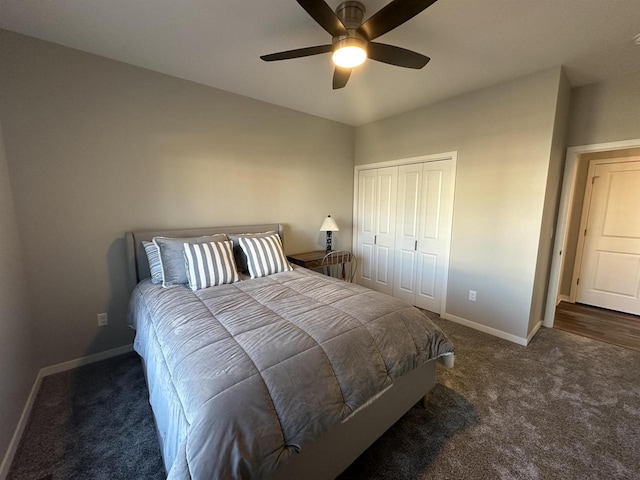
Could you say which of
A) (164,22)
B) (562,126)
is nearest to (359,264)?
(562,126)

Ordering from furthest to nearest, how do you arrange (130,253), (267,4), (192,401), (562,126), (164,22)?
1. (562,126)
2. (130,253)
3. (164,22)
4. (267,4)
5. (192,401)

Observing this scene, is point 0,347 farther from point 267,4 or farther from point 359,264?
point 359,264

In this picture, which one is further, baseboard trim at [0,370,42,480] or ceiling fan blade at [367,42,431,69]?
ceiling fan blade at [367,42,431,69]

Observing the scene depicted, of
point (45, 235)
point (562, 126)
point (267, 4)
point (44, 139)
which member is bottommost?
point (45, 235)

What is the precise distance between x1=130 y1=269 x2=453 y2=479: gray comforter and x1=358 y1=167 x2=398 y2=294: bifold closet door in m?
2.03

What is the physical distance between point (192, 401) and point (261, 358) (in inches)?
11.5

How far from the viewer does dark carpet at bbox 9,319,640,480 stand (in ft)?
4.52

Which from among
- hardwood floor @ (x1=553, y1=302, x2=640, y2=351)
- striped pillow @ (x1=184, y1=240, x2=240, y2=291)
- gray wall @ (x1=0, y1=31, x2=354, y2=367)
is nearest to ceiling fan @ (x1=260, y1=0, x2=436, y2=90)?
gray wall @ (x1=0, y1=31, x2=354, y2=367)

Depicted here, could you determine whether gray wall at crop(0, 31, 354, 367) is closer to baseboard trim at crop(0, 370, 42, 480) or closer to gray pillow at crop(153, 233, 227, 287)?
baseboard trim at crop(0, 370, 42, 480)

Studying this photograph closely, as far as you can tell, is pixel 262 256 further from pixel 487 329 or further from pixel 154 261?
pixel 487 329

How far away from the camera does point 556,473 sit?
1.35m

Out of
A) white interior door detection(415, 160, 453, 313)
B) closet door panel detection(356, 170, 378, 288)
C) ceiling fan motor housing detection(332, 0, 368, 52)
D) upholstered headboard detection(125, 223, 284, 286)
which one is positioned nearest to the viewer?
ceiling fan motor housing detection(332, 0, 368, 52)

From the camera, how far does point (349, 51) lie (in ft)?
5.25

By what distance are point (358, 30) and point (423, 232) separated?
245cm
